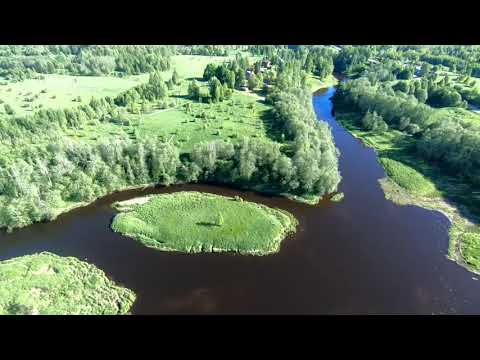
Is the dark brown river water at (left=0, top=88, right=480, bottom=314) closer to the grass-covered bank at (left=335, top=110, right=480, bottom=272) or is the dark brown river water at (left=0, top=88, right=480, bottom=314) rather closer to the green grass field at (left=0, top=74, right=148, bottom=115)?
the grass-covered bank at (left=335, top=110, right=480, bottom=272)

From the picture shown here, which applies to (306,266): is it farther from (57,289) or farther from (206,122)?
(206,122)

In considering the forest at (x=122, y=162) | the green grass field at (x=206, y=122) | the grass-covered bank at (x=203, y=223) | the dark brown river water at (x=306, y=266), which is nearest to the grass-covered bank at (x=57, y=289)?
the dark brown river water at (x=306, y=266)

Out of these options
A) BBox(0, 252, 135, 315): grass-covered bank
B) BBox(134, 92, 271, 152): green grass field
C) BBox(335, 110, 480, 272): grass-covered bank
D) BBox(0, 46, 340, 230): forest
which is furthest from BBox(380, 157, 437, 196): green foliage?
BBox(0, 252, 135, 315): grass-covered bank

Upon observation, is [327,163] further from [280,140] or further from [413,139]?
[413,139]

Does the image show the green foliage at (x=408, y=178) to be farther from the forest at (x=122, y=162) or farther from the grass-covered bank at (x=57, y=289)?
the grass-covered bank at (x=57, y=289)

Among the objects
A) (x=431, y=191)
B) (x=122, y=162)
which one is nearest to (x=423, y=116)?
(x=431, y=191)
